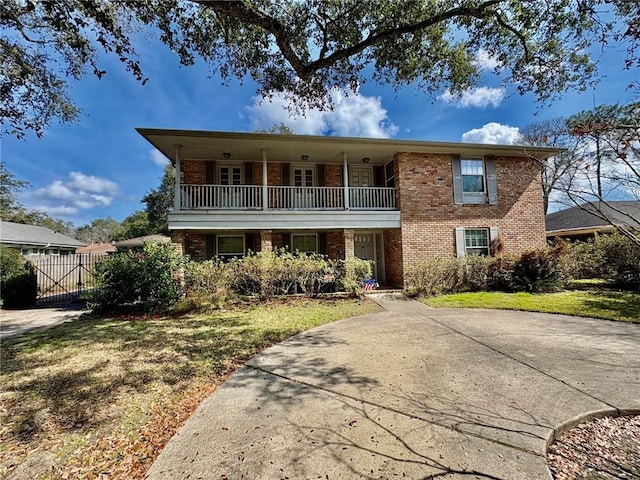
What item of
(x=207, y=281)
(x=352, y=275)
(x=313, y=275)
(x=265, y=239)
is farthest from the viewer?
(x=265, y=239)

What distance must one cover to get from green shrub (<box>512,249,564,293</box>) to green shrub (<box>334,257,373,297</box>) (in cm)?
A: 555

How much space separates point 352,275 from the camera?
9805mm

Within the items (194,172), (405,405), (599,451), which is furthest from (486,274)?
(194,172)

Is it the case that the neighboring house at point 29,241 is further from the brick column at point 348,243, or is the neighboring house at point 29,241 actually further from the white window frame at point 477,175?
the white window frame at point 477,175

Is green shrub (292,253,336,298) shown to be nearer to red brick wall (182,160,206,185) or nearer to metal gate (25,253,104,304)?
red brick wall (182,160,206,185)

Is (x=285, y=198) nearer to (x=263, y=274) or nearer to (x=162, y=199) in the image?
(x=263, y=274)

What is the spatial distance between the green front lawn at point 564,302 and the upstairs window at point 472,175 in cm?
460

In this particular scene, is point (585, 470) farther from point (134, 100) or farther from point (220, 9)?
point (134, 100)

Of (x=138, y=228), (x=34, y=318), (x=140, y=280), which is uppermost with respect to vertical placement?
(x=138, y=228)

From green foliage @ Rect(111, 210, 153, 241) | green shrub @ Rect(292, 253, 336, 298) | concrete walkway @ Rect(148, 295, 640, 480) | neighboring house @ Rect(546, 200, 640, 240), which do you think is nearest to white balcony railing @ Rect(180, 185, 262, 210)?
green shrub @ Rect(292, 253, 336, 298)

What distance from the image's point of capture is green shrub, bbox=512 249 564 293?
10109mm

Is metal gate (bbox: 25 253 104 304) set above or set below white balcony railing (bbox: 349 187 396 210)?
below

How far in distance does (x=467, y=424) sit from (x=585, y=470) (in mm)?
830

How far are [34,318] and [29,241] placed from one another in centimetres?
1534
